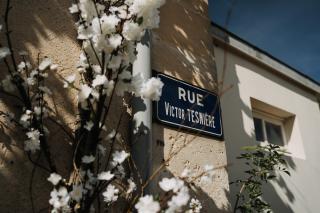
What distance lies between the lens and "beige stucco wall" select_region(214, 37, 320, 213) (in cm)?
391

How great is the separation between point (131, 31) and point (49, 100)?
66cm

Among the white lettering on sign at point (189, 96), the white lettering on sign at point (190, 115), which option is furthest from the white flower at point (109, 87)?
the white lettering on sign at point (189, 96)

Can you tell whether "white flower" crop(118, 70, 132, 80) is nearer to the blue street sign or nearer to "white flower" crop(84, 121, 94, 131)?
"white flower" crop(84, 121, 94, 131)

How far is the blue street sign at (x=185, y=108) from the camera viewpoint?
2.38 meters

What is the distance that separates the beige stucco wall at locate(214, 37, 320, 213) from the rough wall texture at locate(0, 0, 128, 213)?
2.05m

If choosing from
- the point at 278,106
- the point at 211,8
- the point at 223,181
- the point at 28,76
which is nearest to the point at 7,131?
the point at 28,76

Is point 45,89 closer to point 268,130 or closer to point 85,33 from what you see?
point 85,33

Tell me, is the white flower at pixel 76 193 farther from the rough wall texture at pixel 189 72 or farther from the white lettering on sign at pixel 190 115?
the white lettering on sign at pixel 190 115

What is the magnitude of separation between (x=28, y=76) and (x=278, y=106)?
397 centimetres

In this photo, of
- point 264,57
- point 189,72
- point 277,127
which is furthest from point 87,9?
point 277,127

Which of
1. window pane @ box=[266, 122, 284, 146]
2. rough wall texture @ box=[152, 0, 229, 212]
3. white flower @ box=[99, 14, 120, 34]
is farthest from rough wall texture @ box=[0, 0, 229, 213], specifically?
window pane @ box=[266, 122, 284, 146]

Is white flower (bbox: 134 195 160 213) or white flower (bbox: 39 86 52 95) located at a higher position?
white flower (bbox: 39 86 52 95)

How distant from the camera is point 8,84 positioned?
1611 millimetres

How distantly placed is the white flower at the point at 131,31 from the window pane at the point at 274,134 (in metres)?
3.73
